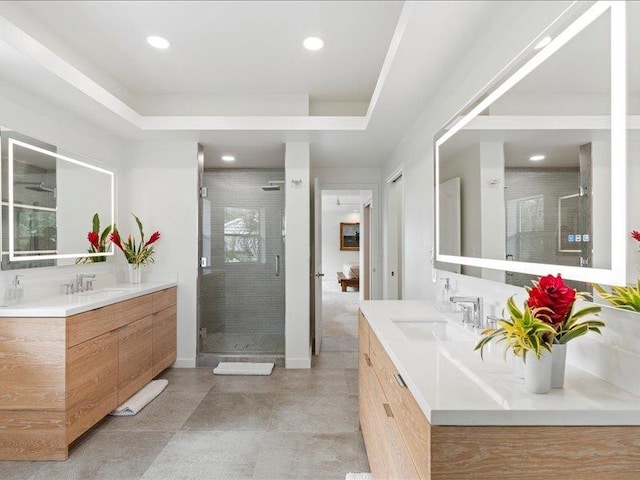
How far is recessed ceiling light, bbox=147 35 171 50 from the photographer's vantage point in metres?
2.57

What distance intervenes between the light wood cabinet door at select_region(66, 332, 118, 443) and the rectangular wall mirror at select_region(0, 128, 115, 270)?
2.53 ft

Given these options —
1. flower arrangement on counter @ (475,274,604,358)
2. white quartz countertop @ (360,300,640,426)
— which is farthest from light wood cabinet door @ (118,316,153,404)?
flower arrangement on counter @ (475,274,604,358)

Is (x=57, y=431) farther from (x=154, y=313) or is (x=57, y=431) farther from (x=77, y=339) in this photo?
(x=154, y=313)

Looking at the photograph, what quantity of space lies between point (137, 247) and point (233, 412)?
2015mm

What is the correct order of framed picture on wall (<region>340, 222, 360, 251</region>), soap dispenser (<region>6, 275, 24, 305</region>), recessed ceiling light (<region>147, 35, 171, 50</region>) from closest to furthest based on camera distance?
soap dispenser (<region>6, 275, 24, 305</region>)
recessed ceiling light (<region>147, 35, 171, 50</region>)
framed picture on wall (<region>340, 222, 360, 251</region>)

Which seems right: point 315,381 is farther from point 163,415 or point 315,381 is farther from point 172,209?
point 172,209

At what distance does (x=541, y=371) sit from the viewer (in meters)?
0.92

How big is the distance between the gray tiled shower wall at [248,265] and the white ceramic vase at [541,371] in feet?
12.2

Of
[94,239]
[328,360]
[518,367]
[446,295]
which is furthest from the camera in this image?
[328,360]

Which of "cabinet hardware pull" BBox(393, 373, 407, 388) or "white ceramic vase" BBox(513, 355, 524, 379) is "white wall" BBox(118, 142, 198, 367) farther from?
"white ceramic vase" BBox(513, 355, 524, 379)

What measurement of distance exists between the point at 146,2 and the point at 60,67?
697 millimetres

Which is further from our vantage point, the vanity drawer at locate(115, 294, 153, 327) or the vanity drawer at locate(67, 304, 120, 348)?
the vanity drawer at locate(115, 294, 153, 327)

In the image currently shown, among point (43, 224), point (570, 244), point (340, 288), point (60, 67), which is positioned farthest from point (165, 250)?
point (340, 288)

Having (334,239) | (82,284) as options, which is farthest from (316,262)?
(334,239)
